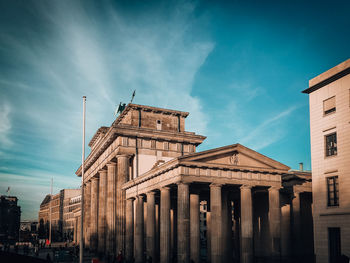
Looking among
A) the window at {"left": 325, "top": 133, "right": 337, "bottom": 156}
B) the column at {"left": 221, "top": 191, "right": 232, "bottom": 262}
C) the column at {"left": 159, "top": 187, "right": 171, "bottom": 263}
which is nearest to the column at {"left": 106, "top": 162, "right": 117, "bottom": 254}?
the column at {"left": 159, "top": 187, "right": 171, "bottom": 263}

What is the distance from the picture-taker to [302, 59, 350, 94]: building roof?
31.1 meters

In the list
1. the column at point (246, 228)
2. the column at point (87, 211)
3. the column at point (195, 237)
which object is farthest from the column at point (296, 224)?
the column at point (87, 211)

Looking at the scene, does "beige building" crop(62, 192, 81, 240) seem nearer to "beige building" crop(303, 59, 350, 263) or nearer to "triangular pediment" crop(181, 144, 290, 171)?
"triangular pediment" crop(181, 144, 290, 171)

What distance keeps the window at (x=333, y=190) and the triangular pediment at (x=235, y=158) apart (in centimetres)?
657

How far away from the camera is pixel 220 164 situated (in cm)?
3631

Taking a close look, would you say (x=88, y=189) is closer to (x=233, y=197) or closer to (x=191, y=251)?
(x=233, y=197)

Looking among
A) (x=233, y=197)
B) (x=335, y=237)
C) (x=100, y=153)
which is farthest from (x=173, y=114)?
(x=335, y=237)

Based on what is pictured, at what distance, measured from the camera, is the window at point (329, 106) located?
32.9 metres

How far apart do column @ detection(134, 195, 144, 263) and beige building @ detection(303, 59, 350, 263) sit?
20.0 metres

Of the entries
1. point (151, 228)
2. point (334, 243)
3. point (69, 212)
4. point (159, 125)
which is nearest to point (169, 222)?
point (151, 228)

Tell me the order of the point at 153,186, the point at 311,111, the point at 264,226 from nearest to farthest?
the point at 311,111, the point at 153,186, the point at 264,226

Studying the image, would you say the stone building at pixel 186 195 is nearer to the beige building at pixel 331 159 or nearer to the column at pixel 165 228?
the column at pixel 165 228

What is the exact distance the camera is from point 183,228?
112ft

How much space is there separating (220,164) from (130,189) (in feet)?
52.9
